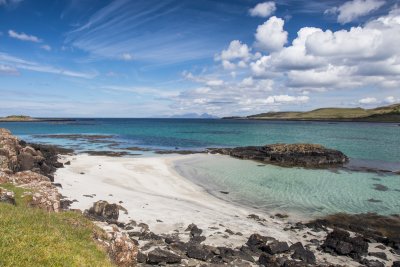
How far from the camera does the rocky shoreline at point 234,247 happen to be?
54.3 feet

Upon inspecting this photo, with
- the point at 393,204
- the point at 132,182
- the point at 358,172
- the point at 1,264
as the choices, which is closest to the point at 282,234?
the point at 393,204

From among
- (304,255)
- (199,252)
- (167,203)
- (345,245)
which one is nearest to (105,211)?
(167,203)

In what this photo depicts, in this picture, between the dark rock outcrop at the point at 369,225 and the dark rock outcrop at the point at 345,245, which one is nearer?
the dark rock outcrop at the point at 345,245

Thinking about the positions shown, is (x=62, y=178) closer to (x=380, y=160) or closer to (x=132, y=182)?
(x=132, y=182)

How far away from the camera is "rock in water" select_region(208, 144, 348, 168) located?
5675 centimetres

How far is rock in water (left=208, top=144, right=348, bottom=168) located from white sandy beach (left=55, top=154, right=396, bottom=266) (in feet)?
70.3

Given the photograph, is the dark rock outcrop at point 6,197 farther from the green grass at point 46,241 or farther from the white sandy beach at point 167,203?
the white sandy beach at point 167,203

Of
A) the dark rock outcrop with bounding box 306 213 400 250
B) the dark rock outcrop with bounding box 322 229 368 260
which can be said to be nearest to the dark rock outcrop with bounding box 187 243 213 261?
the dark rock outcrop with bounding box 322 229 368 260

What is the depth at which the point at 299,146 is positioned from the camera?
65562mm

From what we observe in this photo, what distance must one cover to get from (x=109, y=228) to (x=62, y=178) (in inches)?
967

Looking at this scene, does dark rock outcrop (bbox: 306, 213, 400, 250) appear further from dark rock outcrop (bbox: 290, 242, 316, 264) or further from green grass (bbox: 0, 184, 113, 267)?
green grass (bbox: 0, 184, 113, 267)

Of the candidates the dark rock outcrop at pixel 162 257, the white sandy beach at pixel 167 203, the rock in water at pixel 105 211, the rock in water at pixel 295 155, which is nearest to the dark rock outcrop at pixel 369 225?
the white sandy beach at pixel 167 203

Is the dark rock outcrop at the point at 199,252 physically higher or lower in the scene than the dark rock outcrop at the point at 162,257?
lower

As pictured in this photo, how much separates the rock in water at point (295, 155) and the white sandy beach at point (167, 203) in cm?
2142
